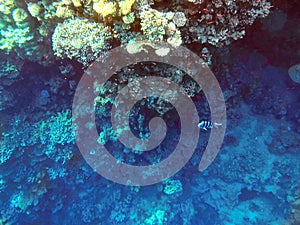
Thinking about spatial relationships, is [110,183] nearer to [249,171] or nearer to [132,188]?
[132,188]

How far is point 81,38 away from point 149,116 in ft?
5.59

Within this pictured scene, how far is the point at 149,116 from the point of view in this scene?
14.0 ft

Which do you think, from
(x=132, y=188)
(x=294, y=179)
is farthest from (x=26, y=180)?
(x=294, y=179)

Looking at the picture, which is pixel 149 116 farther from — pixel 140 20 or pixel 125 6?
pixel 125 6

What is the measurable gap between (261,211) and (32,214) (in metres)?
5.17

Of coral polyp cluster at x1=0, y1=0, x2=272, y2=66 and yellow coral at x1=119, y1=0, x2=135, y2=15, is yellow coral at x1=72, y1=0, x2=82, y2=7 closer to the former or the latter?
coral polyp cluster at x1=0, y1=0, x2=272, y2=66

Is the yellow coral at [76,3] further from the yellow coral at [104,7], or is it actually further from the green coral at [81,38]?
the yellow coral at [104,7]

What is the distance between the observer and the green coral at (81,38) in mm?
3260

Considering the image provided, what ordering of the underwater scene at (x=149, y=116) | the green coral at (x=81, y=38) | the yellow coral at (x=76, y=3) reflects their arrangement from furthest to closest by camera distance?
the underwater scene at (x=149, y=116) < the green coral at (x=81, y=38) < the yellow coral at (x=76, y=3)

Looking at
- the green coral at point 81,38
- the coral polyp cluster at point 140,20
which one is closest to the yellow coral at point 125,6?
the coral polyp cluster at point 140,20

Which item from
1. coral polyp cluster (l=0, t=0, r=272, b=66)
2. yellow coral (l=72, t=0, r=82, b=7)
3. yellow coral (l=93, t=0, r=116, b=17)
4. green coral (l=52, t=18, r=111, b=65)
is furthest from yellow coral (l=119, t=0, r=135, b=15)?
yellow coral (l=72, t=0, r=82, b=7)

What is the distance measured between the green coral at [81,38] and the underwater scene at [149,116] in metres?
0.02

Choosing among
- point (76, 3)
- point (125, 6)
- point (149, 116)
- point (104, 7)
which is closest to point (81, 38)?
point (76, 3)

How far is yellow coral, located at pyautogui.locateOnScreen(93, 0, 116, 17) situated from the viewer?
2953mm
